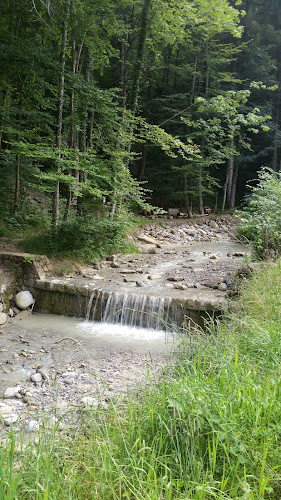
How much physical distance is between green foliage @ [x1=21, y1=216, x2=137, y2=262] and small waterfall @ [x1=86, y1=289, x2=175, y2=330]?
87.4 inches

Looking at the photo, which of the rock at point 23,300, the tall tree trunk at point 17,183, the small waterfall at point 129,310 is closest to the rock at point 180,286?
the small waterfall at point 129,310

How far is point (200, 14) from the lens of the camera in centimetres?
1112

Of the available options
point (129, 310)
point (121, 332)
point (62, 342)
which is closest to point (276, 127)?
point (129, 310)

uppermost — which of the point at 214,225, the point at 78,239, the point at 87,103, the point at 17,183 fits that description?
the point at 87,103

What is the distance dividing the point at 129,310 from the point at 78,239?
331 cm

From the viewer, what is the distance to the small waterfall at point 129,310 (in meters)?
7.01

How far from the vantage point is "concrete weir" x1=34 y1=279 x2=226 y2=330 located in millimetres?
6918

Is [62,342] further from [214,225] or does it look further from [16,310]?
[214,225]

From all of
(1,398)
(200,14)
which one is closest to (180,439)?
(1,398)

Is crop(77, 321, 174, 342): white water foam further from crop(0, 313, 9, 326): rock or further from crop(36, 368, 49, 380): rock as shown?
crop(36, 368, 49, 380): rock

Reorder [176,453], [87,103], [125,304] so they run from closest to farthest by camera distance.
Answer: [176,453]
[125,304]
[87,103]

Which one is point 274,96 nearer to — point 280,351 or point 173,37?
point 173,37

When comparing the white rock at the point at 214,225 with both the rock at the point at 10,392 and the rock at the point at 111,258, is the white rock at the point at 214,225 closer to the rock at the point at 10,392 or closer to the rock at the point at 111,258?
the rock at the point at 111,258

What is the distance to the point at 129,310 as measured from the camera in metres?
7.00
